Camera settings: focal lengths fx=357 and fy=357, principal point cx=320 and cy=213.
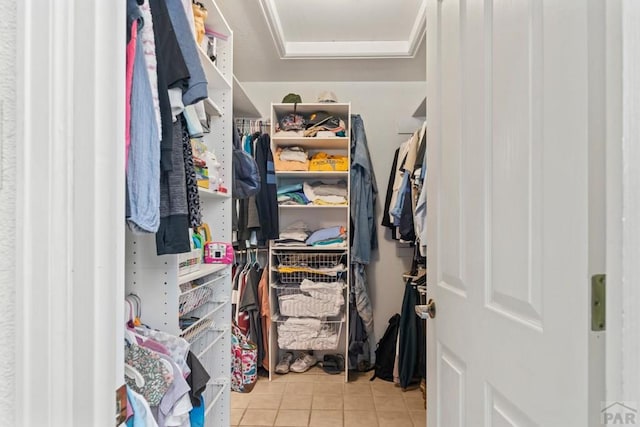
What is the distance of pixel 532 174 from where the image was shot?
2.16 ft

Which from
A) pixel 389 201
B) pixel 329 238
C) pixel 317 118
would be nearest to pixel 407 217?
pixel 389 201

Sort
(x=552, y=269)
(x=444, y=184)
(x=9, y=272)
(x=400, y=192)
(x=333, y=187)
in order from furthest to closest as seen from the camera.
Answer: (x=333, y=187)
(x=400, y=192)
(x=444, y=184)
(x=552, y=269)
(x=9, y=272)

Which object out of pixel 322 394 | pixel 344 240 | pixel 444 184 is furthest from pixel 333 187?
pixel 444 184

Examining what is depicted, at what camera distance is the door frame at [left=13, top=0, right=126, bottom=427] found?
46cm

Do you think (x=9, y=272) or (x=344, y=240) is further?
(x=344, y=240)

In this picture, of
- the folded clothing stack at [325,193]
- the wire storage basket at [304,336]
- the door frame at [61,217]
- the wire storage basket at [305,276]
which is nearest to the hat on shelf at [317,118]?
the folded clothing stack at [325,193]

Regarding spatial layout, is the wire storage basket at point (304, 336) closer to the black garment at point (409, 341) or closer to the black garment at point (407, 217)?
the black garment at point (409, 341)

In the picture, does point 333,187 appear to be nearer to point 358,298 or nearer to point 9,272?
point 358,298

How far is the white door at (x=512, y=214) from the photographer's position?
549 mm

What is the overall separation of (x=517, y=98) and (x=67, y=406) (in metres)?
0.89

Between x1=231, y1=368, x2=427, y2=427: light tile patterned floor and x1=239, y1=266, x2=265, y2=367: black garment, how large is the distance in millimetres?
293

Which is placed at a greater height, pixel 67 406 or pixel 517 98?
pixel 517 98

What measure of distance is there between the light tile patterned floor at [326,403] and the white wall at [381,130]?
1.92ft

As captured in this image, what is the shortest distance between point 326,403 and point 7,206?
2.29 meters
